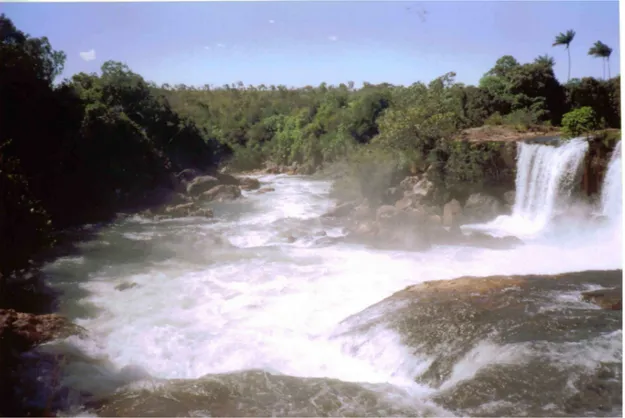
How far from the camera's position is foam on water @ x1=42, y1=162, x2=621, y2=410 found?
4.68 meters

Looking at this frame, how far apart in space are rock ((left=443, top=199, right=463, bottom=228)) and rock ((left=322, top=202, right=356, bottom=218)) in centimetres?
215

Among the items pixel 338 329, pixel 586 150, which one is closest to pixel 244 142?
pixel 586 150

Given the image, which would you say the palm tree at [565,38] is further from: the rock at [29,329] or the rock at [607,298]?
the rock at [29,329]

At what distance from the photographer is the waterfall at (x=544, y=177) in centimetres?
816

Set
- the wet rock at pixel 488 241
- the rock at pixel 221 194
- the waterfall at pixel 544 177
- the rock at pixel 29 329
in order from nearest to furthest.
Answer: the rock at pixel 29 329, the wet rock at pixel 488 241, the waterfall at pixel 544 177, the rock at pixel 221 194

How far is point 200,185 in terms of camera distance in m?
14.6

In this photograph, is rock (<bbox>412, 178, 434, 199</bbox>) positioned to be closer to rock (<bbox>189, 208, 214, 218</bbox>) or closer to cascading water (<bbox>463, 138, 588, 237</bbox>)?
cascading water (<bbox>463, 138, 588, 237</bbox>)

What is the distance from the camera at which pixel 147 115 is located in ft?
50.0

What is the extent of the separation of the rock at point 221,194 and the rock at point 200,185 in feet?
0.85

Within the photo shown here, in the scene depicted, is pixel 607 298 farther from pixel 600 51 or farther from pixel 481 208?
pixel 481 208

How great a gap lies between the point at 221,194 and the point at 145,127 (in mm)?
3374

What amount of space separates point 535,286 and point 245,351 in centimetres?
322

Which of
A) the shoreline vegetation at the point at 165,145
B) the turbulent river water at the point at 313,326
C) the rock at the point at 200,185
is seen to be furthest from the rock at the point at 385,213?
the rock at the point at 200,185

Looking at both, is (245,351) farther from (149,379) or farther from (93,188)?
(93,188)
